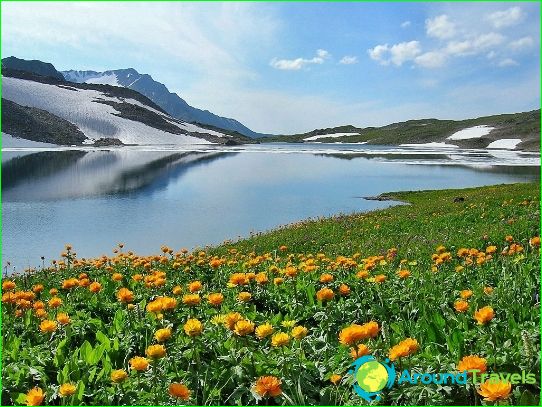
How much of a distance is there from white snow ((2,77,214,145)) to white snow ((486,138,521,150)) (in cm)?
11066

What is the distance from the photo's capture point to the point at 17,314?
4.78 metres

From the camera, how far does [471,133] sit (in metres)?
188

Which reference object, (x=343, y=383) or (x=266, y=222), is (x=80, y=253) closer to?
(x=266, y=222)

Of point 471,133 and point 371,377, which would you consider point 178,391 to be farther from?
point 471,133

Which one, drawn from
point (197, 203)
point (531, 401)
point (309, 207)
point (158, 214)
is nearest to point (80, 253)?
point (158, 214)

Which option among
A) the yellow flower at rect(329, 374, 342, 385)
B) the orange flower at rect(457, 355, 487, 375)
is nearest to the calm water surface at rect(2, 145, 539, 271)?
the yellow flower at rect(329, 374, 342, 385)

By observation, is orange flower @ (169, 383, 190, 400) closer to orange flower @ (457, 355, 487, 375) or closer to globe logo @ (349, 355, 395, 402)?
globe logo @ (349, 355, 395, 402)

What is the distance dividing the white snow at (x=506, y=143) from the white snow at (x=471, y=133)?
2165 cm

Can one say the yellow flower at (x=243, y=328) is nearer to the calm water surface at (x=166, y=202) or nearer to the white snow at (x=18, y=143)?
the calm water surface at (x=166, y=202)

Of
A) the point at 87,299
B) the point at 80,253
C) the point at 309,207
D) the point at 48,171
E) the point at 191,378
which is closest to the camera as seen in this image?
the point at 191,378

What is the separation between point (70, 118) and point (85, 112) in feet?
30.5

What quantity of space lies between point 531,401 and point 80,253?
2203cm

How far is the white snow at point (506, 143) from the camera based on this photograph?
148 meters

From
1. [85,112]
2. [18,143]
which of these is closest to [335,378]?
[18,143]
